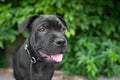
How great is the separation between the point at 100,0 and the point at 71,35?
957 mm

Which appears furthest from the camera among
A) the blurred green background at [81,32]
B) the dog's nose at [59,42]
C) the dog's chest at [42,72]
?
the blurred green background at [81,32]

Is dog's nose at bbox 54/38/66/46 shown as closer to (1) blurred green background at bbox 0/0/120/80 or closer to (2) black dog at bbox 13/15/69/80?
(2) black dog at bbox 13/15/69/80

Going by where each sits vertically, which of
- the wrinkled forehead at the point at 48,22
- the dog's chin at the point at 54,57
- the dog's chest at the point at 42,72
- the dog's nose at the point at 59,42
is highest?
the wrinkled forehead at the point at 48,22

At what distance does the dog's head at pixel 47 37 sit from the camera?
13.4 feet

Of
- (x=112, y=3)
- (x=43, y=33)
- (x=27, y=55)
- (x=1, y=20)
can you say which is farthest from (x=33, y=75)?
(x=112, y=3)

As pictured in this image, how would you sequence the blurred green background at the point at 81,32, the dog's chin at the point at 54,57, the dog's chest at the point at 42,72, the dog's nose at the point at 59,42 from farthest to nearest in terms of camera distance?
the blurred green background at the point at 81,32 → the dog's chest at the point at 42,72 → the dog's chin at the point at 54,57 → the dog's nose at the point at 59,42

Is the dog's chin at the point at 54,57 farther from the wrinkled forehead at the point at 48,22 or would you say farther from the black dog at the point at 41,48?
the wrinkled forehead at the point at 48,22

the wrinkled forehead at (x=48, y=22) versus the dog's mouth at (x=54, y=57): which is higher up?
the wrinkled forehead at (x=48, y=22)

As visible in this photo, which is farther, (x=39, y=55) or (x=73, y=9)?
(x=73, y=9)

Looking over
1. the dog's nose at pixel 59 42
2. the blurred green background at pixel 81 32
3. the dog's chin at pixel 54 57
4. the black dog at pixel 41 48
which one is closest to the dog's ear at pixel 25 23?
the black dog at pixel 41 48

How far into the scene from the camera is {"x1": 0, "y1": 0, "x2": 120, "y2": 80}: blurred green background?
18.9 ft

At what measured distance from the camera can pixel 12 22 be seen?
588 cm

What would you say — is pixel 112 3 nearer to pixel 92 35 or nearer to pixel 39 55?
pixel 92 35

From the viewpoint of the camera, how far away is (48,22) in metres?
4.28
